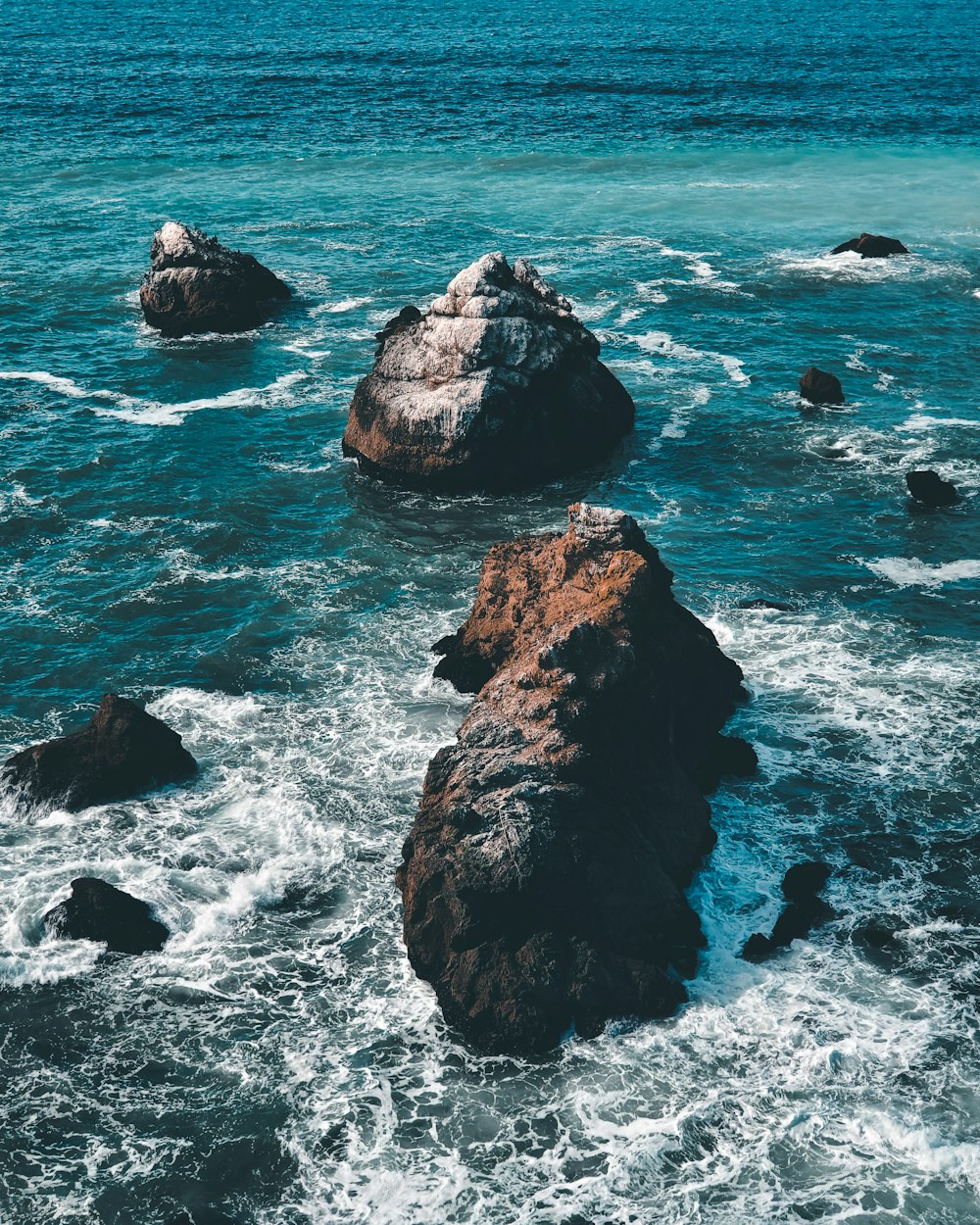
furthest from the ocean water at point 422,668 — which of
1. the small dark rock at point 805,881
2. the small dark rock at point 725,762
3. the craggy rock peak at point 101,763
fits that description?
the craggy rock peak at point 101,763

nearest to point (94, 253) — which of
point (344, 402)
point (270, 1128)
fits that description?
point (344, 402)

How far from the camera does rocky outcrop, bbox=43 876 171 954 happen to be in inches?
1406

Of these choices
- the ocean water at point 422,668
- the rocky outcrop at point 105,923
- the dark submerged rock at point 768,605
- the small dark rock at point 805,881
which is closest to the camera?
the ocean water at point 422,668

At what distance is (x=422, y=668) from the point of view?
157ft

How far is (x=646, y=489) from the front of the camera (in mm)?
60188

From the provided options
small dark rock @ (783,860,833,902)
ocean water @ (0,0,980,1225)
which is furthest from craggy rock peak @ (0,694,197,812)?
small dark rock @ (783,860,833,902)

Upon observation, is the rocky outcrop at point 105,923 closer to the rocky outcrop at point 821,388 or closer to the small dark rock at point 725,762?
the small dark rock at point 725,762

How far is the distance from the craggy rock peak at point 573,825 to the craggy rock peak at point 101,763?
9810mm

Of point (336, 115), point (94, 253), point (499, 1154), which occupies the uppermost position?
point (336, 115)

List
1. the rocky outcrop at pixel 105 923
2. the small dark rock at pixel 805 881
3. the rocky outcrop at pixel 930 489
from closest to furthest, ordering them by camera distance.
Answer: the rocky outcrop at pixel 105 923, the small dark rock at pixel 805 881, the rocky outcrop at pixel 930 489

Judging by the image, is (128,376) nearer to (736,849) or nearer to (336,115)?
(736,849)

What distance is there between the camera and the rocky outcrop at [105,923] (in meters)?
35.7

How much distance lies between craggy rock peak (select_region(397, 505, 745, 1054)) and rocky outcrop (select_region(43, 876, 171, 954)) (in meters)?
7.25

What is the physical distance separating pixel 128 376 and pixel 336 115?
68.1 m
